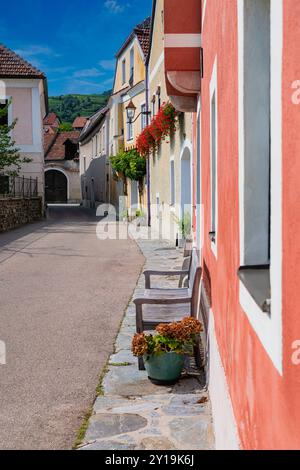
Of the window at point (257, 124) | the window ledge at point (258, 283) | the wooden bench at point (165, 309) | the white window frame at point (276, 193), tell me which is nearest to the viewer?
the white window frame at point (276, 193)

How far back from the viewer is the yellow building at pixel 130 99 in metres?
25.0

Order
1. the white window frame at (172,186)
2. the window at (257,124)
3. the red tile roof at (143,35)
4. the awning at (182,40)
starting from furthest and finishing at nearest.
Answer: the red tile roof at (143,35) < the white window frame at (172,186) < the awning at (182,40) < the window at (257,124)

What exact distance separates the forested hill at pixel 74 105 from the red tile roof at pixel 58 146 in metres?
73.2

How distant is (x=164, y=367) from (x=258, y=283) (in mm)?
→ 2769

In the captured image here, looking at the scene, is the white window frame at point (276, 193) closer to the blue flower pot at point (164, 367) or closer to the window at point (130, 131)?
the blue flower pot at point (164, 367)

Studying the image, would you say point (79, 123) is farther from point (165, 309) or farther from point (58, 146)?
point (165, 309)

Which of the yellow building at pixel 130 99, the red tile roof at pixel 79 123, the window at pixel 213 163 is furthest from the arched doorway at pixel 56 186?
the window at pixel 213 163

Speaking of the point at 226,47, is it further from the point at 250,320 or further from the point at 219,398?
the point at 219,398

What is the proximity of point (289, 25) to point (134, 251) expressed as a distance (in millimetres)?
14101

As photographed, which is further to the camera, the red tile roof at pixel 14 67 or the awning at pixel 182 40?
the red tile roof at pixel 14 67

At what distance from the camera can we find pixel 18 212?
2492cm

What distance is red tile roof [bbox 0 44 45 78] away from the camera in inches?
1100

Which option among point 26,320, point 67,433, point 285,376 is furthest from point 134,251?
→ point 285,376

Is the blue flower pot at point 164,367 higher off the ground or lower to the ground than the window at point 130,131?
lower
